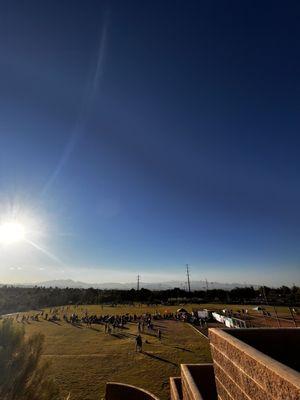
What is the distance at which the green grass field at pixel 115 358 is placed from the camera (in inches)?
535

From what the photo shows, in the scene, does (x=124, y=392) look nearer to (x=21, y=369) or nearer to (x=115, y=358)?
(x=21, y=369)

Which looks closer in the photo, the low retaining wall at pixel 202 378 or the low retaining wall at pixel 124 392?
the low retaining wall at pixel 202 378

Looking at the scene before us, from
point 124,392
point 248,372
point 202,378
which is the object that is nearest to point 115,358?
point 124,392

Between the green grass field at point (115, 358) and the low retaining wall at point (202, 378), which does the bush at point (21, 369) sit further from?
the low retaining wall at point (202, 378)

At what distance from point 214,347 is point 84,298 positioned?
A: 83778mm

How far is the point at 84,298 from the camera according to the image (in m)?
80.3

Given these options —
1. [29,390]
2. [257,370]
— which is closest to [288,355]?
[257,370]

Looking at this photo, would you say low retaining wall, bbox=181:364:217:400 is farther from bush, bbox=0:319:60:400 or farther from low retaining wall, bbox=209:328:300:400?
low retaining wall, bbox=209:328:300:400

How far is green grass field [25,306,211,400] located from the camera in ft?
44.6

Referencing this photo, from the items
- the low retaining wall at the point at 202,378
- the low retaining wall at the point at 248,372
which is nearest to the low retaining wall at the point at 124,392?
the low retaining wall at the point at 202,378

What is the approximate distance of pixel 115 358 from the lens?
18312 millimetres

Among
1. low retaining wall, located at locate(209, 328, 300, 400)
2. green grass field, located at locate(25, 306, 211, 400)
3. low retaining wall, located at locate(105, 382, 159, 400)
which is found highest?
low retaining wall, located at locate(209, 328, 300, 400)

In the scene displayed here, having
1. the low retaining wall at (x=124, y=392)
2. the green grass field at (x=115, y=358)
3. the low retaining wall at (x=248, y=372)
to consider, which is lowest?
the low retaining wall at (x=124, y=392)

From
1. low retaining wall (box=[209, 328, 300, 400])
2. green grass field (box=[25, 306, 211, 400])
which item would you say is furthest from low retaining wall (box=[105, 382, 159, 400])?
low retaining wall (box=[209, 328, 300, 400])
